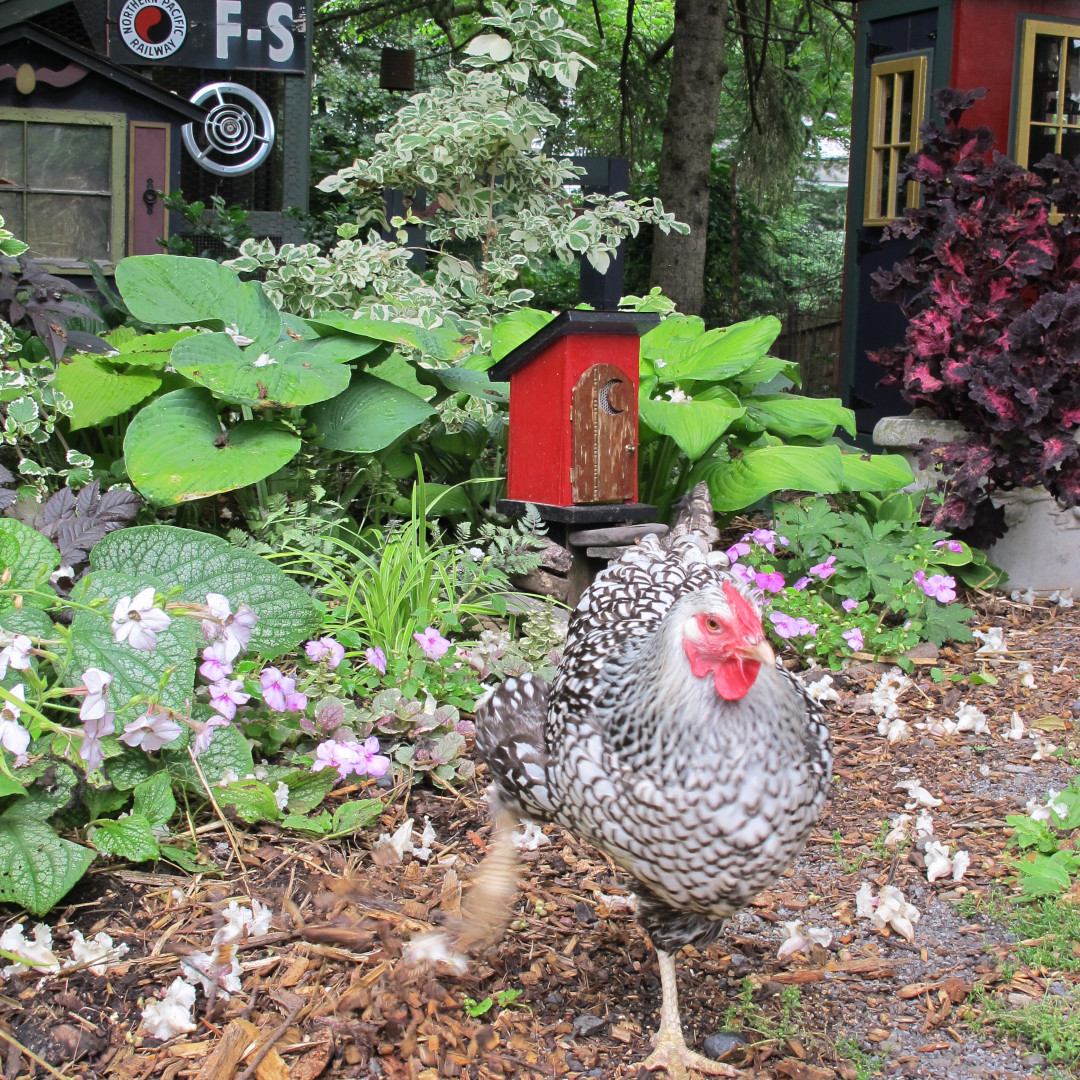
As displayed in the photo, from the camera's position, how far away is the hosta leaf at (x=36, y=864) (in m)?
1.98

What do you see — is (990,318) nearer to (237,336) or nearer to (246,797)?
→ (237,336)

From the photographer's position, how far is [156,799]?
7.41ft

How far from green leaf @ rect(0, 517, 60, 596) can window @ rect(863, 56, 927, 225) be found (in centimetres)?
645

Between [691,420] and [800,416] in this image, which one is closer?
[691,420]

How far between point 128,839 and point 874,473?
10.6 ft

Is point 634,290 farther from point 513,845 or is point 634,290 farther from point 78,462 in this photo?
point 513,845

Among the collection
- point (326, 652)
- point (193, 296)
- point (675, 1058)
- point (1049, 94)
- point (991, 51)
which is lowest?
point (675, 1058)

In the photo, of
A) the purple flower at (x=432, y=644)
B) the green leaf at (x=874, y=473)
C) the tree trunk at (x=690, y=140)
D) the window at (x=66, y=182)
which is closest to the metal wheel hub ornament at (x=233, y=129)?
the window at (x=66, y=182)

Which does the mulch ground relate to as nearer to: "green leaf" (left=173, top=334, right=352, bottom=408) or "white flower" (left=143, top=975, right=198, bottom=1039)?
"white flower" (left=143, top=975, right=198, bottom=1039)

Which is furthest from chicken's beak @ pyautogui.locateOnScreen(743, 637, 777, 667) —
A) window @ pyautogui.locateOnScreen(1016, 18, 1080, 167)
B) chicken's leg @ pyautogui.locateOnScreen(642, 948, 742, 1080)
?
window @ pyautogui.locateOnScreen(1016, 18, 1080, 167)

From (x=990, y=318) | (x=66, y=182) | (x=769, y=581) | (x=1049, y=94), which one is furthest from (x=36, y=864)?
(x=1049, y=94)

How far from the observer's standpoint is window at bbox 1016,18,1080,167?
23.5ft

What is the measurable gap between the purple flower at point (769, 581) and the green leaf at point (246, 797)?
6.99 feet

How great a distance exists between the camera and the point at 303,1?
7.24 meters
